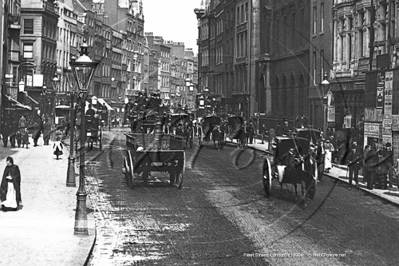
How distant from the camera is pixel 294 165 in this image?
2042 centimetres

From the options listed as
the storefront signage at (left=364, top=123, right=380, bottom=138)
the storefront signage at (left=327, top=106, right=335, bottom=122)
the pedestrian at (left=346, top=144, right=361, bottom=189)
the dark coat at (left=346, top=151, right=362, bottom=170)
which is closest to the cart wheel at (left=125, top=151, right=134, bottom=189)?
the pedestrian at (left=346, top=144, right=361, bottom=189)

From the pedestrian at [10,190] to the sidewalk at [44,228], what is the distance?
0.28 m

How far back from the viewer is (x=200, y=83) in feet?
336

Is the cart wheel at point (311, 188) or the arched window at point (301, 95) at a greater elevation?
the arched window at point (301, 95)

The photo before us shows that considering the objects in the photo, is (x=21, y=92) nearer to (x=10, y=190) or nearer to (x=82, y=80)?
(x=10, y=190)

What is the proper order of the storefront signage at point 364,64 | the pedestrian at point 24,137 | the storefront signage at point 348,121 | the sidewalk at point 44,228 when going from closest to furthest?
the sidewalk at point 44,228 → the storefront signage at point 364,64 → the storefront signage at point 348,121 → the pedestrian at point 24,137

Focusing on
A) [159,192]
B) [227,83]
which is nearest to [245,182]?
[159,192]

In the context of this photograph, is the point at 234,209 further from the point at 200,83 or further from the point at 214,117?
the point at 200,83

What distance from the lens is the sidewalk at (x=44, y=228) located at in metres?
13.4

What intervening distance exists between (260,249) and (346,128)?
23591 mm

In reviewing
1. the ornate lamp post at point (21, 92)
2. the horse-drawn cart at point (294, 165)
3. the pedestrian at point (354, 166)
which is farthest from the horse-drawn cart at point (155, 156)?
the ornate lamp post at point (21, 92)

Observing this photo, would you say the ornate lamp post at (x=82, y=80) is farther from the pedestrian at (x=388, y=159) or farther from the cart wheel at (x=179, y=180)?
the pedestrian at (x=388, y=159)

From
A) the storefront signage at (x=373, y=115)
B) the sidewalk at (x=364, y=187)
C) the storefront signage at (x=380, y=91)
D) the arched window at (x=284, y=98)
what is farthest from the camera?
the arched window at (x=284, y=98)

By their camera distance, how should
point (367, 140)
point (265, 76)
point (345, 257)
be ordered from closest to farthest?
point (345, 257), point (367, 140), point (265, 76)
